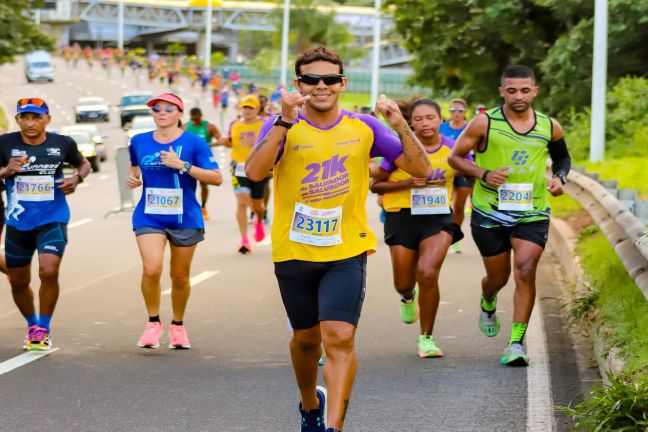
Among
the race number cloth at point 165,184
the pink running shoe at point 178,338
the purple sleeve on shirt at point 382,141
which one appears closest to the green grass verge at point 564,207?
the pink running shoe at point 178,338

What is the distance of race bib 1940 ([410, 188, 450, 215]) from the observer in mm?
10047

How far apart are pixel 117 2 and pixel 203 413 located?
142126 millimetres

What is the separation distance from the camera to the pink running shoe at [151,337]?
10.0m

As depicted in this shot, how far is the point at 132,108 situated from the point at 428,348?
59247 millimetres

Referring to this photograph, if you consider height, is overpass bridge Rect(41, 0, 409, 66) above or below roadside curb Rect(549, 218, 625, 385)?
above

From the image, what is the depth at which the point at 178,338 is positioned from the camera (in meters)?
10.2

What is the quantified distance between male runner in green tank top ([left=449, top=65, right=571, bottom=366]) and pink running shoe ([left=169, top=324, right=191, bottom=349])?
2303mm

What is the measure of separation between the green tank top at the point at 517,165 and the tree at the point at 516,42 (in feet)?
63.4

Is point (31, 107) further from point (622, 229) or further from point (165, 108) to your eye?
point (622, 229)

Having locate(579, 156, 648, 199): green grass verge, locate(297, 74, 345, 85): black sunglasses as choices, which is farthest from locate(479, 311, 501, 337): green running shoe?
locate(579, 156, 648, 199): green grass verge

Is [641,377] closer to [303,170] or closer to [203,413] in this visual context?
[303,170]

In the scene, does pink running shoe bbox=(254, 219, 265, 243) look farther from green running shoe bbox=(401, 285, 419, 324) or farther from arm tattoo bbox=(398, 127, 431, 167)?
arm tattoo bbox=(398, 127, 431, 167)

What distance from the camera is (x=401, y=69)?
468ft

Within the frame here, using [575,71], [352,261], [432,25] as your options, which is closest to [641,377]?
[352,261]
